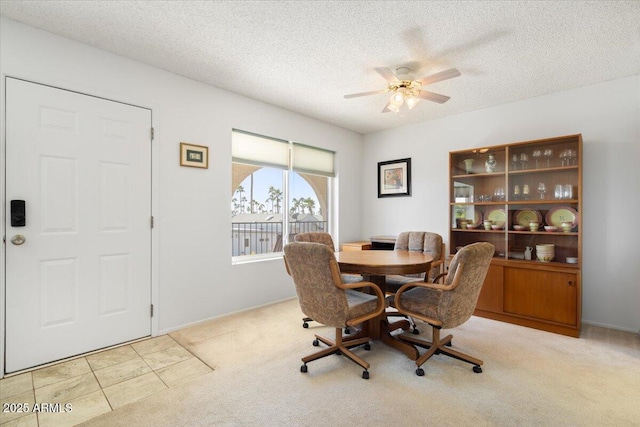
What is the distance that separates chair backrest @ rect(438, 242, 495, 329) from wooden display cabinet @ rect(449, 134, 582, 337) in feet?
4.58

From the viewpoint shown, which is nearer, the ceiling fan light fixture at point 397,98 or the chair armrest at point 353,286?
the chair armrest at point 353,286

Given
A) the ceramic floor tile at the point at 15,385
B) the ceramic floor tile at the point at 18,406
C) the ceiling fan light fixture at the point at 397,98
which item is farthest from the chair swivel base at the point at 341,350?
the ceiling fan light fixture at the point at 397,98

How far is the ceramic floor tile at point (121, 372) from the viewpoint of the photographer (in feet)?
7.07

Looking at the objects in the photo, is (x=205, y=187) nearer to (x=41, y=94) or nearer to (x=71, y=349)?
(x=41, y=94)

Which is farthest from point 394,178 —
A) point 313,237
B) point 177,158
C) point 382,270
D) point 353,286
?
point 177,158

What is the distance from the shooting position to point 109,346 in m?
2.67

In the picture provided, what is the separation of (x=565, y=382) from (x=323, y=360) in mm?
1693

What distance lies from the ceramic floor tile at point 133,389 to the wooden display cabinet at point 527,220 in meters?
3.27

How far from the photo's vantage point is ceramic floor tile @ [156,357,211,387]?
7.07 feet

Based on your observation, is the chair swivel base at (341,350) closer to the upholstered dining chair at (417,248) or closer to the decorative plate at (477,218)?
the upholstered dining chair at (417,248)

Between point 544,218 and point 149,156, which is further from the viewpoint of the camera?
point 544,218

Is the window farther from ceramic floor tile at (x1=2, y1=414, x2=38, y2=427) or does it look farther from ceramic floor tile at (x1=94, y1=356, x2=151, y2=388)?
ceramic floor tile at (x1=2, y1=414, x2=38, y2=427)

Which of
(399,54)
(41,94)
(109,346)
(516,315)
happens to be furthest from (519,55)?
(109,346)

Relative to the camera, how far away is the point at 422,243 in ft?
11.2
